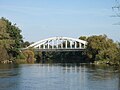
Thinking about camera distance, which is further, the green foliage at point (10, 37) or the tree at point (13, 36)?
the tree at point (13, 36)

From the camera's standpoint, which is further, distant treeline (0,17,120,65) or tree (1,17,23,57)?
tree (1,17,23,57)

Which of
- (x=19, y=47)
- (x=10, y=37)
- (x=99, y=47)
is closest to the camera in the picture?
(x=10, y=37)

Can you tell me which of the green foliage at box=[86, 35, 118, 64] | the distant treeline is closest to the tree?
the distant treeline

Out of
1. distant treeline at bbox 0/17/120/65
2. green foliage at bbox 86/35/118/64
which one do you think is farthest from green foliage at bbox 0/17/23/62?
green foliage at bbox 86/35/118/64

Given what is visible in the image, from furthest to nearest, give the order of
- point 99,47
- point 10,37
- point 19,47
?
1. point 19,47
2. point 99,47
3. point 10,37

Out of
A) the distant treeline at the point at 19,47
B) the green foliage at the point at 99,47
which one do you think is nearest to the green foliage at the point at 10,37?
the distant treeline at the point at 19,47

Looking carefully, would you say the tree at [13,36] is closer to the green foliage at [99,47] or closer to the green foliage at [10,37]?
the green foliage at [10,37]

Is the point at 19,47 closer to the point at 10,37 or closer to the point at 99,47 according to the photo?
the point at 10,37

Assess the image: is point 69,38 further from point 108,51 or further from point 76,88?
point 76,88

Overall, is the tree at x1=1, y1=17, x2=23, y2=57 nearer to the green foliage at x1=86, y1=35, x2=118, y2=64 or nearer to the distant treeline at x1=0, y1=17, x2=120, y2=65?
the distant treeline at x1=0, y1=17, x2=120, y2=65

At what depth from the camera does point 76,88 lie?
34.8m

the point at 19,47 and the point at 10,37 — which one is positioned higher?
the point at 10,37

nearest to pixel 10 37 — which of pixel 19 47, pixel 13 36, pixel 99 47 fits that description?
pixel 13 36

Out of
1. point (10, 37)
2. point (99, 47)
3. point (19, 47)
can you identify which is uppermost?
point (10, 37)
